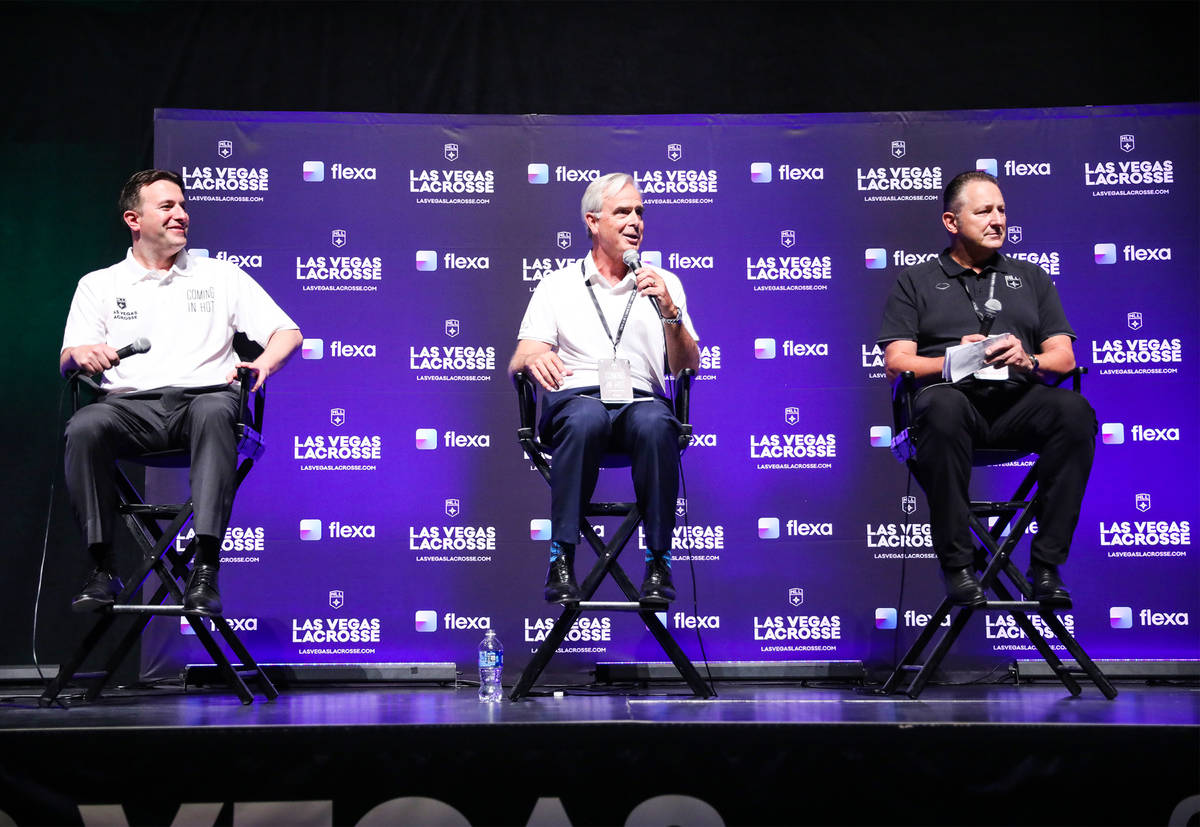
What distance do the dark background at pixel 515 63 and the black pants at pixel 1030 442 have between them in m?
2.10

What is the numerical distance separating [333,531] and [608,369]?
1.59 metres

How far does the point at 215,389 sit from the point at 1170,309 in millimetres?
3648

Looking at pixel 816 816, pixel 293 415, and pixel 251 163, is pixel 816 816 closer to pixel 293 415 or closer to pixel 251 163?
pixel 293 415

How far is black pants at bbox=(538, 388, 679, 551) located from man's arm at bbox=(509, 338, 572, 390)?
0.09 meters

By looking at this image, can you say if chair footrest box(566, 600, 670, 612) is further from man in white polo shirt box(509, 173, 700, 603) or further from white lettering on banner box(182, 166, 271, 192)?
white lettering on banner box(182, 166, 271, 192)

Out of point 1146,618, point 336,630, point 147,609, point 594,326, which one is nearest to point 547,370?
point 594,326

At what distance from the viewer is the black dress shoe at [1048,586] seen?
313 cm

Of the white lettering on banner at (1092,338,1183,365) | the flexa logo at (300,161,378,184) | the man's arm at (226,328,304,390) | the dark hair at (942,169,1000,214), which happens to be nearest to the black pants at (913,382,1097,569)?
the dark hair at (942,169,1000,214)

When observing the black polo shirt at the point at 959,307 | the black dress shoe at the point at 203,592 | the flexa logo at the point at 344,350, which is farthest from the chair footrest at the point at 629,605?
the flexa logo at the point at 344,350

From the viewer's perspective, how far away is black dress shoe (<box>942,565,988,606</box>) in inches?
121

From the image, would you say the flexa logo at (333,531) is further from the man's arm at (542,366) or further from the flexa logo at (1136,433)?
the flexa logo at (1136,433)

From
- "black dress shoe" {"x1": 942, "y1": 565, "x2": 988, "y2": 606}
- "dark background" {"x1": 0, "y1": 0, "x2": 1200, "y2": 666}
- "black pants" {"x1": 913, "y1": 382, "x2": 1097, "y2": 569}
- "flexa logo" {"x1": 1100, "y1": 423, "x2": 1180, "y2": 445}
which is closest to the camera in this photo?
"black dress shoe" {"x1": 942, "y1": 565, "x2": 988, "y2": 606}

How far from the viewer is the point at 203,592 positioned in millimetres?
3127

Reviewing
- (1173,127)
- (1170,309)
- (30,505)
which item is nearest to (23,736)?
(30,505)
